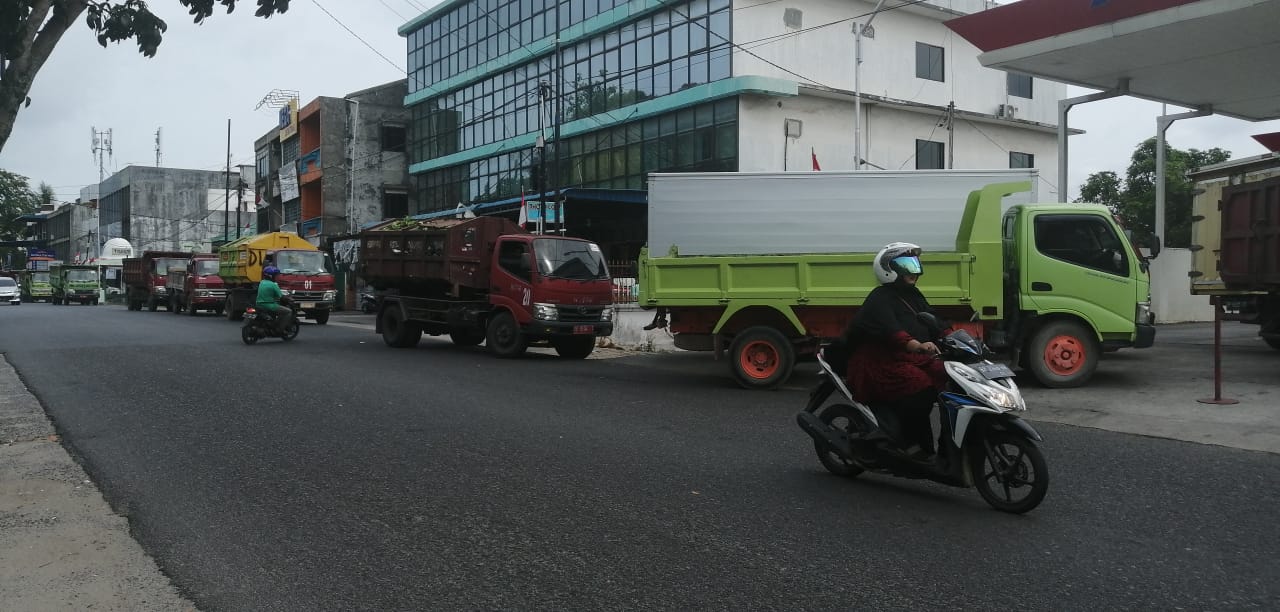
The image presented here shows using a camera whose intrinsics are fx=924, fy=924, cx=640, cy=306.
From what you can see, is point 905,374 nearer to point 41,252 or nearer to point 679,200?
point 679,200

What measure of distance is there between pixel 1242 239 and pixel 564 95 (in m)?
25.3

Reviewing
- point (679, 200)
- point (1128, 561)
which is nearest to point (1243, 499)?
point (1128, 561)

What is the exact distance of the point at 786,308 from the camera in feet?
38.4

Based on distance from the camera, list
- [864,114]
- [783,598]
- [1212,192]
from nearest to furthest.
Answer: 1. [783,598]
2. [1212,192]
3. [864,114]

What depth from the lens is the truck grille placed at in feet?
53.3

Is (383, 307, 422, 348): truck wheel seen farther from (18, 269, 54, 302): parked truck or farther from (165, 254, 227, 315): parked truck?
(18, 269, 54, 302): parked truck

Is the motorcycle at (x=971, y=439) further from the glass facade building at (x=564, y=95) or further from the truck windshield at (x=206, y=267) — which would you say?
the truck windshield at (x=206, y=267)

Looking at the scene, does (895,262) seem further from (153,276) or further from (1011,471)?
(153,276)

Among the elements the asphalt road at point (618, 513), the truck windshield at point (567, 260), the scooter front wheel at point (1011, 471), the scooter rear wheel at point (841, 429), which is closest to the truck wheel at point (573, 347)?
the truck windshield at point (567, 260)

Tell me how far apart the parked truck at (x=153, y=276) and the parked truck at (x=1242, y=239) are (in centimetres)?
3470

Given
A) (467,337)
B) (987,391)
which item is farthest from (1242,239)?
(467,337)

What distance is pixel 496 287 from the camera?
16.7m

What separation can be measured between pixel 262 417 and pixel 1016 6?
55.0ft

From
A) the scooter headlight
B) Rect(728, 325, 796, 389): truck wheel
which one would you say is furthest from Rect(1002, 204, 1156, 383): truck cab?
the scooter headlight
